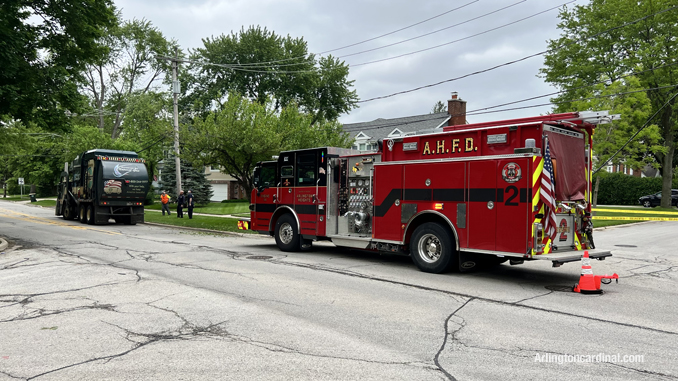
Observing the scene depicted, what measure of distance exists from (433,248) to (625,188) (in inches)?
1673

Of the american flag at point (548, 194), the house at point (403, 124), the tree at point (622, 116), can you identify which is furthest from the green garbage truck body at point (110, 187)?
the tree at point (622, 116)

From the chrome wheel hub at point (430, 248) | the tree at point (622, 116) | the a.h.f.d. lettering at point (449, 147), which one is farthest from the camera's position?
the tree at point (622, 116)

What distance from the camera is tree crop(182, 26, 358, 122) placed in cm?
4912

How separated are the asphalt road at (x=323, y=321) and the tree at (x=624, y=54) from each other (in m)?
27.5

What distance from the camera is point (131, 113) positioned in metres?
48.7

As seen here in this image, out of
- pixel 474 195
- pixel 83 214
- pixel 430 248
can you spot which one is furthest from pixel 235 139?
pixel 474 195

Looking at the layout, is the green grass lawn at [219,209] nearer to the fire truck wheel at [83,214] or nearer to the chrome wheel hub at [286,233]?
the fire truck wheel at [83,214]

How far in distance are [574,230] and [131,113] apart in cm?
4680

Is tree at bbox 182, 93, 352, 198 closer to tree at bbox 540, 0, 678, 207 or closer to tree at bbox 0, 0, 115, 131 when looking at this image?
tree at bbox 0, 0, 115, 131

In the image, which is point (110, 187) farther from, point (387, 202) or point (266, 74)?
point (266, 74)

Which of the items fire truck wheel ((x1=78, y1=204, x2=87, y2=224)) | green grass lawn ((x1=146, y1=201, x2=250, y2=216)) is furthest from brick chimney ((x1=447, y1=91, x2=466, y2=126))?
fire truck wheel ((x1=78, y1=204, x2=87, y2=224))

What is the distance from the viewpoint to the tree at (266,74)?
49.1m

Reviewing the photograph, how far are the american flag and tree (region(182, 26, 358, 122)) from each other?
1562 inches

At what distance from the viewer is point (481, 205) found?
9.16 metres
